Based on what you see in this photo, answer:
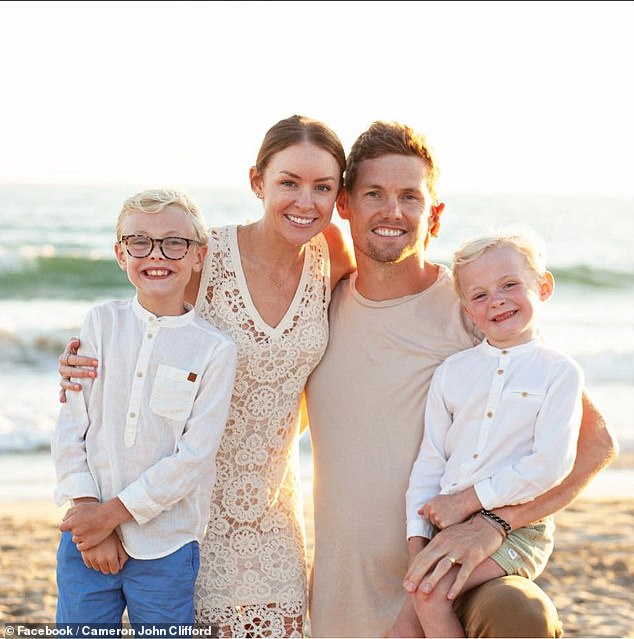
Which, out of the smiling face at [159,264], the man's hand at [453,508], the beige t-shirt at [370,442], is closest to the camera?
the man's hand at [453,508]

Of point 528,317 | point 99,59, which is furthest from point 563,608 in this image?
point 99,59

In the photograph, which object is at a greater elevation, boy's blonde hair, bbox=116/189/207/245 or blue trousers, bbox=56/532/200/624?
boy's blonde hair, bbox=116/189/207/245

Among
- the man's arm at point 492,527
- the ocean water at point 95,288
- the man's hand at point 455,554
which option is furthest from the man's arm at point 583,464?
the ocean water at point 95,288

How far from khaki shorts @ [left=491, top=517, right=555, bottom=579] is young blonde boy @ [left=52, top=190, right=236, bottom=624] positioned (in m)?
0.99

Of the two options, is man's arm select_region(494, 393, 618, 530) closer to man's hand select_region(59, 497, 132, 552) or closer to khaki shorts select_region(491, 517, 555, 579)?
khaki shorts select_region(491, 517, 555, 579)

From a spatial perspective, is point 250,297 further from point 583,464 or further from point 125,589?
point 583,464

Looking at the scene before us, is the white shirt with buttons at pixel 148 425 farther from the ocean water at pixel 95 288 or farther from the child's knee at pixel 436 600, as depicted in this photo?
the ocean water at pixel 95 288

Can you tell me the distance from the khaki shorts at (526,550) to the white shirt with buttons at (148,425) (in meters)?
0.99

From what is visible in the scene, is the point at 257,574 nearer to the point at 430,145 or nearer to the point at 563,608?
the point at 430,145

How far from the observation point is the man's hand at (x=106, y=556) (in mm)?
3096

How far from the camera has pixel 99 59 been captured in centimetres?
3098

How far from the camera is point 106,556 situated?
310 cm

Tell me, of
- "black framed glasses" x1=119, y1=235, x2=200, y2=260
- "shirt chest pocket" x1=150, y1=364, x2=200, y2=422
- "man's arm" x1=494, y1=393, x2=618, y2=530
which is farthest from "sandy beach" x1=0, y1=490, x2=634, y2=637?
"black framed glasses" x1=119, y1=235, x2=200, y2=260

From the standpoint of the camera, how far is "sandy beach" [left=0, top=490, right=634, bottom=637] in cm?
549
